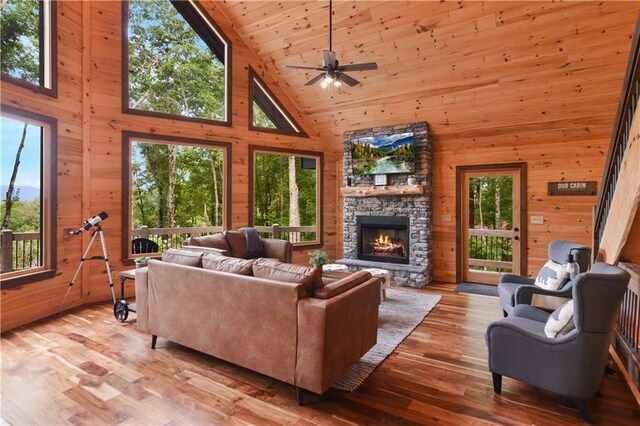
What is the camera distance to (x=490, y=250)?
5.93m

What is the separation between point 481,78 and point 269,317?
4566 millimetres

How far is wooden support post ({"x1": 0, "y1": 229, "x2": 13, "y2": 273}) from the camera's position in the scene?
385cm

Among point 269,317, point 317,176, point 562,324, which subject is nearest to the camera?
point 562,324

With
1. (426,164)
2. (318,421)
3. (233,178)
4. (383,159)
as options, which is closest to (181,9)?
(233,178)

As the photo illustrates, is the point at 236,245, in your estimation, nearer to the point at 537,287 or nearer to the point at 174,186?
the point at 174,186

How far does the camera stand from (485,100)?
5070 millimetres

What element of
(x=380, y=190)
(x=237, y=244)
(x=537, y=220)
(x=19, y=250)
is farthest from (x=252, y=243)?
(x=537, y=220)

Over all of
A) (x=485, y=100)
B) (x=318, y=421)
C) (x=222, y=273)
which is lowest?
(x=318, y=421)

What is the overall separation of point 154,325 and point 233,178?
3333 millimetres

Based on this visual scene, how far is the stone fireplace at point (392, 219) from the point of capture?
5.94 m

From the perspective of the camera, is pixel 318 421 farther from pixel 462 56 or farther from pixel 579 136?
pixel 579 136

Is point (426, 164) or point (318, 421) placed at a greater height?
point (426, 164)

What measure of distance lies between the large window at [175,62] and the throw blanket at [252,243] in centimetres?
207

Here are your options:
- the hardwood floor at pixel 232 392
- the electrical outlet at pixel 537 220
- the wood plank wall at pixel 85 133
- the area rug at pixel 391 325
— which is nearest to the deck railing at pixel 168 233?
the wood plank wall at pixel 85 133
